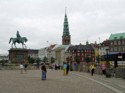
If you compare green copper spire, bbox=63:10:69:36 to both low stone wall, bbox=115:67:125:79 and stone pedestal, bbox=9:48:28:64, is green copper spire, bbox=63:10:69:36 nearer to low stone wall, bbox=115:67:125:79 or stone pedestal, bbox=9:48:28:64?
stone pedestal, bbox=9:48:28:64

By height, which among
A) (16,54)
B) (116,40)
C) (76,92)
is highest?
(116,40)

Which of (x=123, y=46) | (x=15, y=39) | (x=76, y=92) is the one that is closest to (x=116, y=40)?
(x=123, y=46)

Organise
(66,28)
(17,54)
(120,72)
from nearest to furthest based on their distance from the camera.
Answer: (120,72), (17,54), (66,28)

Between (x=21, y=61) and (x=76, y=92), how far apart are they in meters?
50.3

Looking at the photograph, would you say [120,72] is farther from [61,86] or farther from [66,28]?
[66,28]

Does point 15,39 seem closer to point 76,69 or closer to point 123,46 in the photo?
point 76,69

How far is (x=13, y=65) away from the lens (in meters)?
67.2

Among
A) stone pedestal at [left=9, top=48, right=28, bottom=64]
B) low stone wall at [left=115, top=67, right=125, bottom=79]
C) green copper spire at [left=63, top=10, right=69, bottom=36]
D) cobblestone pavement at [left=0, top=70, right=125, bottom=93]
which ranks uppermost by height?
green copper spire at [left=63, top=10, right=69, bottom=36]

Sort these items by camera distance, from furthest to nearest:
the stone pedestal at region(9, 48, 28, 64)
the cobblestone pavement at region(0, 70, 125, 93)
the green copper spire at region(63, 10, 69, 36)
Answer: the green copper spire at region(63, 10, 69, 36), the stone pedestal at region(9, 48, 28, 64), the cobblestone pavement at region(0, 70, 125, 93)

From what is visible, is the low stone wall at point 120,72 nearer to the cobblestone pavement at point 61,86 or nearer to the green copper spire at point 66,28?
the cobblestone pavement at point 61,86

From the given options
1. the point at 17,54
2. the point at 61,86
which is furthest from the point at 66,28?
the point at 61,86

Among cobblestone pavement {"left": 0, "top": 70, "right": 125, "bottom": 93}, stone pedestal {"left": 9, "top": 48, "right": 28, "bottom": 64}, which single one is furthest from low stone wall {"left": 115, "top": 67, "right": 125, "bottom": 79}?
stone pedestal {"left": 9, "top": 48, "right": 28, "bottom": 64}

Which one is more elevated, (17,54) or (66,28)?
(66,28)

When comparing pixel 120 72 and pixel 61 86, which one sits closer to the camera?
pixel 61 86
